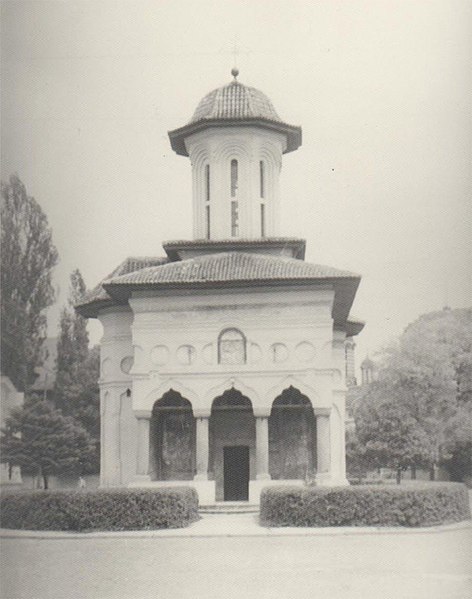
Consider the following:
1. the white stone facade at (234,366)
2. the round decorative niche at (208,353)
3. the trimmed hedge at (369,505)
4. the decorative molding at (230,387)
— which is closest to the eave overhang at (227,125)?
the white stone facade at (234,366)

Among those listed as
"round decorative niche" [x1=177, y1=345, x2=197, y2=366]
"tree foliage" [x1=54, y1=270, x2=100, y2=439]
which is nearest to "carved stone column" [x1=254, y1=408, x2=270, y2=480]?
"round decorative niche" [x1=177, y1=345, x2=197, y2=366]

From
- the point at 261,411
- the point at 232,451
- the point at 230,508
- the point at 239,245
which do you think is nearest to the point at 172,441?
the point at 232,451

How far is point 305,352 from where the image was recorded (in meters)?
23.7

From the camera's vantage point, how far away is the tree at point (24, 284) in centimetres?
1376

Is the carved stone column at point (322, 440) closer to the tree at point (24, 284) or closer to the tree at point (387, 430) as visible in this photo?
the tree at point (387, 430)

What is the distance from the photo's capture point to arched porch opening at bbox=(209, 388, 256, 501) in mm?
25453

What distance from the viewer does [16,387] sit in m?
14.2

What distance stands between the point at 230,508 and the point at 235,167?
9.93 m

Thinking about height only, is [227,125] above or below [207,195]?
above

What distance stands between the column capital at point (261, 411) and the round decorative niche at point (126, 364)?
4575 mm

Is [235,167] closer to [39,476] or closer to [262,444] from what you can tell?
[262,444]

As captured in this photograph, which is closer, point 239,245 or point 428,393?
point 428,393

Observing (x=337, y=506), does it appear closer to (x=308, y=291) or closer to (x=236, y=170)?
(x=308, y=291)

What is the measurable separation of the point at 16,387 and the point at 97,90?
4643mm
